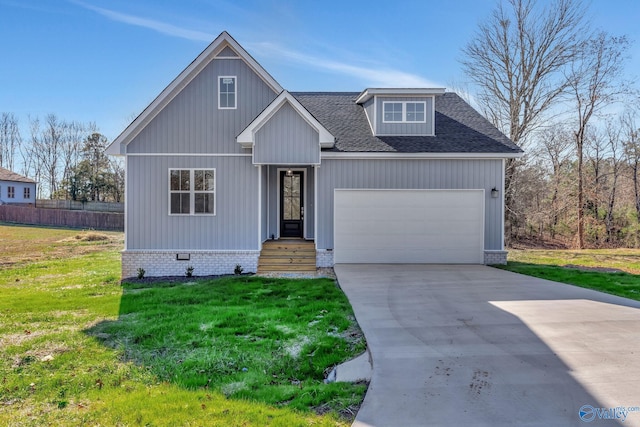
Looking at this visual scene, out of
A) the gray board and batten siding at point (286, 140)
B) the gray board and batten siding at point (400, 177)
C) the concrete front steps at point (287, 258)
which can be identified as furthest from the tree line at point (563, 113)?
the concrete front steps at point (287, 258)

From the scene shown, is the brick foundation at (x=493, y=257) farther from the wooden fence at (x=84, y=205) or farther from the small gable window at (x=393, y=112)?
the wooden fence at (x=84, y=205)

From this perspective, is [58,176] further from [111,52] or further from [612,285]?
[612,285]

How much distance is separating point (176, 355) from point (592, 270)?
11767 millimetres

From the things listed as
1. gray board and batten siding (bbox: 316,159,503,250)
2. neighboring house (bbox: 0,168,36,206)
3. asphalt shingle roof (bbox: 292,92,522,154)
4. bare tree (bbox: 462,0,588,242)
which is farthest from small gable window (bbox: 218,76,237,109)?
neighboring house (bbox: 0,168,36,206)

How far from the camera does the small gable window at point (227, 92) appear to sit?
1114 cm

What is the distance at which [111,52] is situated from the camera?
786 inches

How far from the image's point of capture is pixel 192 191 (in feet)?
36.5

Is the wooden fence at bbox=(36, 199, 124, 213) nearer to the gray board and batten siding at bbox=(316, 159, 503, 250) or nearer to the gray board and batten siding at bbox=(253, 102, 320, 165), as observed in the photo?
the gray board and batten siding at bbox=(253, 102, 320, 165)

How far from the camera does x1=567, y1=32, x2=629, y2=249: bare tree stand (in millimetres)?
20016

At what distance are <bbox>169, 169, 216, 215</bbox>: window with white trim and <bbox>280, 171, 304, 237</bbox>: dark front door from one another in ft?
7.87

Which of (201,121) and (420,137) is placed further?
(420,137)

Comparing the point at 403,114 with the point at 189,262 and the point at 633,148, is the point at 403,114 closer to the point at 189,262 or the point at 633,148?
the point at 189,262

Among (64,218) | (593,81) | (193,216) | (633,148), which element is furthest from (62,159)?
(633,148)

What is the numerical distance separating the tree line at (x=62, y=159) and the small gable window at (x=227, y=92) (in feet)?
99.1
